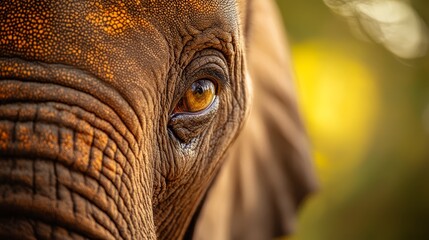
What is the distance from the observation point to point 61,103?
79 cm

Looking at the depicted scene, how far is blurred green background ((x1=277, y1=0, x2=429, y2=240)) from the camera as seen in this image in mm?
4398

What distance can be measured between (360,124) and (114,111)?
3.86 metres

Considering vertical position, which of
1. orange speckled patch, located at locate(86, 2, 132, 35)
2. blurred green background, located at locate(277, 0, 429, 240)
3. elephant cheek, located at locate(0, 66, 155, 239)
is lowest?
elephant cheek, located at locate(0, 66, 155, 239)

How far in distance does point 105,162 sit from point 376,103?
405 cm

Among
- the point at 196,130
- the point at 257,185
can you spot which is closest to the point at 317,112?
the point at 257,185

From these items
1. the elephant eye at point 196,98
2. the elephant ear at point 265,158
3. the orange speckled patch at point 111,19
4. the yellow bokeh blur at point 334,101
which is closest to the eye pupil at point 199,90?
the elephant eye at point 196,98

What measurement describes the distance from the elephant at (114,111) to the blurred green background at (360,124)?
127 inches

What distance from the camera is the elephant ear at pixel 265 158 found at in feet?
4.46

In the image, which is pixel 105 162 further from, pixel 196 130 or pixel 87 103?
pixel 196 130

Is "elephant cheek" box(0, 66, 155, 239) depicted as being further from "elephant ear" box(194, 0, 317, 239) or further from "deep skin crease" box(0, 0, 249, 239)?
"elephant ear" box(194, 0, 317, 239)

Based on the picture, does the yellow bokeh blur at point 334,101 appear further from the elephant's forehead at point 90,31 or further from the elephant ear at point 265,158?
the elephant's forehead at point 90,31

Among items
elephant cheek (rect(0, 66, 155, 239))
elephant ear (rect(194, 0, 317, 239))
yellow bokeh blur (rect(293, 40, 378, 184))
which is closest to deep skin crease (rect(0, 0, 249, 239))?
elephant cheek (rect(0, 66, 155, 239))

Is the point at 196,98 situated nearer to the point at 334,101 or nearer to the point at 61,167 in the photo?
the point at 61,167

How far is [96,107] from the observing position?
0.82 metres
